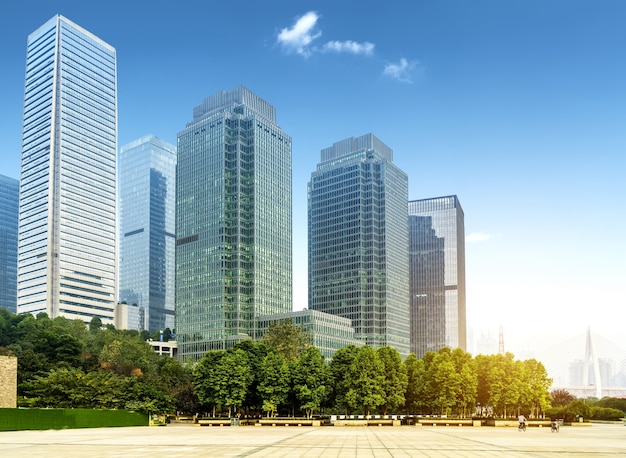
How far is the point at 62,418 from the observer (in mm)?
68625

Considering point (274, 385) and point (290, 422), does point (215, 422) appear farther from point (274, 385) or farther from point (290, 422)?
point (274, 385)

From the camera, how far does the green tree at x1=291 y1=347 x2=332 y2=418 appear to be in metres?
102

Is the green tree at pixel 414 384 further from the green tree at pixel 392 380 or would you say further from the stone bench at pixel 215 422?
the stone bench at pixel 215 422

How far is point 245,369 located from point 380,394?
71.6 feet

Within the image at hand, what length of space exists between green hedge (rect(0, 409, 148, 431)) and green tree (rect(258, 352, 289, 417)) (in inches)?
915

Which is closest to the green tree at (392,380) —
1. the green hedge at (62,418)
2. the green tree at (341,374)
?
the green tree at (341,374)

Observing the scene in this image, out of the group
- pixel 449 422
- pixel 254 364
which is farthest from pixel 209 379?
pixel 449 422

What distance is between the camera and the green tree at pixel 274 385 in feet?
338

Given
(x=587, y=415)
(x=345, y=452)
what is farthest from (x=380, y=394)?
(x=345, y=452)

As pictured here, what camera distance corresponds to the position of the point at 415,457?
115 feet

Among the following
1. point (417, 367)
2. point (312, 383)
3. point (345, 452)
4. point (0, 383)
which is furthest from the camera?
point (417, 367)

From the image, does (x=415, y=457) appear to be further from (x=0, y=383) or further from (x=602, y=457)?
(x=0, y=383)

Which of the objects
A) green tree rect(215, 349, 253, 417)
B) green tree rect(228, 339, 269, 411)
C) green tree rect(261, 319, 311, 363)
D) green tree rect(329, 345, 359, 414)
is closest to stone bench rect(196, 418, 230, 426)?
green tree rect(215, 349, 253, 417)

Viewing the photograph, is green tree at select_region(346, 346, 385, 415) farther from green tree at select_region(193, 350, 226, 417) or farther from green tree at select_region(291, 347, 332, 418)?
green tree at select_region(193, 350, 226, 417)
